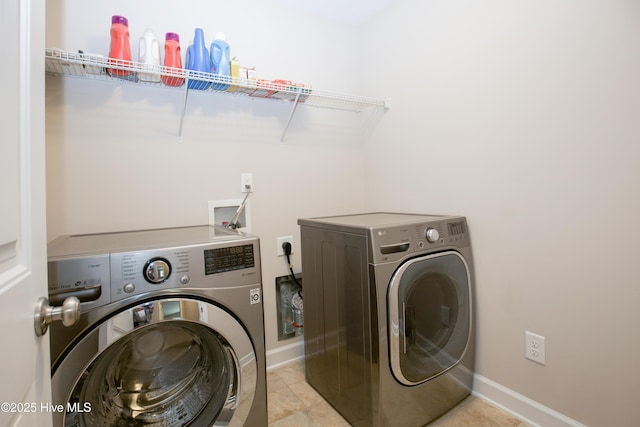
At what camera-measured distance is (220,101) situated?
1791mm

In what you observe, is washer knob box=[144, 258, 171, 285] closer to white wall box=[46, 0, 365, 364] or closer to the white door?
the white door

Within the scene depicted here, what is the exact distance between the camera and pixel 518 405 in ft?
4.71

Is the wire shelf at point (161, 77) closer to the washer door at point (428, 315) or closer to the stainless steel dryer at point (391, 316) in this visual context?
the stainless steel dryer at point (391, 316)

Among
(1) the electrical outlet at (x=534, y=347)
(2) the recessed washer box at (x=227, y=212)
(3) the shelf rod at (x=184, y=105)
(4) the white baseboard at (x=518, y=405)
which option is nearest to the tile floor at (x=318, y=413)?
(4) the white baseboard at (x=518, y=405)

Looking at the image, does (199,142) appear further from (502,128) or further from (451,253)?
(502,128)

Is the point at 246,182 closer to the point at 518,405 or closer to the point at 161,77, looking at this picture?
the point at 161,77

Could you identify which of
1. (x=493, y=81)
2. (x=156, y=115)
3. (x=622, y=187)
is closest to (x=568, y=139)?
(x=622, y=187)

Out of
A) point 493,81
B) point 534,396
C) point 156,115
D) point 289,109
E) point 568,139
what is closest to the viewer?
point 568,139

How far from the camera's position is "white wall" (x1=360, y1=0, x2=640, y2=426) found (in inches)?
44.7

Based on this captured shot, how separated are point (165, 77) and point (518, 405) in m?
2.26

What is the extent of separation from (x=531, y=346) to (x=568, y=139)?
0.91 meters

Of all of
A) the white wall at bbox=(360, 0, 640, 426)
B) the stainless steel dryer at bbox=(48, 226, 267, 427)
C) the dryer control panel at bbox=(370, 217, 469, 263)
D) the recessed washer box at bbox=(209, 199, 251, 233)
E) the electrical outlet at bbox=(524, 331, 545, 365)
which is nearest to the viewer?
the stainless steel dryer at bbox=(48, 226, 267, 427)

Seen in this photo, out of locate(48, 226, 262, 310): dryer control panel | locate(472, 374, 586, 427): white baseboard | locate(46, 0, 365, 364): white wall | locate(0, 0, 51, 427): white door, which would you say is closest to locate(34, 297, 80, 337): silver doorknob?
locate(0, 0, 51, 427): white door

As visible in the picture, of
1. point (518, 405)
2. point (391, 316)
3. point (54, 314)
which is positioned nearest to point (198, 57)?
point (54, 314)
